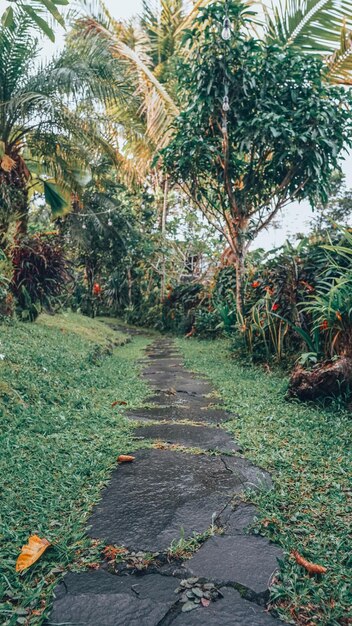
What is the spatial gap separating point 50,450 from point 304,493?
1098 millimetres

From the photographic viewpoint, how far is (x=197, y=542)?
4.11ft

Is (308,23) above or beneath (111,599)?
above

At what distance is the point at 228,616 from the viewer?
3.17 ft

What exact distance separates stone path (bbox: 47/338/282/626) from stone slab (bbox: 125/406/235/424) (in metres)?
0.43

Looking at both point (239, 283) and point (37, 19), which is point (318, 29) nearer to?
point (239, 283)


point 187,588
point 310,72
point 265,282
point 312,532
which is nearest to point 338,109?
point 310,72

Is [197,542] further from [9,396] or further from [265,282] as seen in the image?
[265,282]

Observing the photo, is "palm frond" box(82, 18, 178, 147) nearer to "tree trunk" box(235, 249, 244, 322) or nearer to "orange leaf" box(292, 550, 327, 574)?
"tree trunk" box(235, 249, 244, 322)

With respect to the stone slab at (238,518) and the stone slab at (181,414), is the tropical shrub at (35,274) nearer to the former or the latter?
the stone slab at (181,414)

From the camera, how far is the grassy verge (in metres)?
1.14

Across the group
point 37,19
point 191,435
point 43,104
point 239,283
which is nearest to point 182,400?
point 191,435

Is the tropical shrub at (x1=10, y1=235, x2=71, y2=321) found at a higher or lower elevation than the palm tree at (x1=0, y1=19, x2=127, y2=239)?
lower

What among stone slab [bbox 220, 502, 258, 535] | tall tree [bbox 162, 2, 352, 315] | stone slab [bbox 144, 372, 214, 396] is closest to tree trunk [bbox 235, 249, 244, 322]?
tall tree [bbox 162, 2, 352, 315]

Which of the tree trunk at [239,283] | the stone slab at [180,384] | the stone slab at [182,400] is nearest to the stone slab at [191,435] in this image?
the stone slab at [182,400]
